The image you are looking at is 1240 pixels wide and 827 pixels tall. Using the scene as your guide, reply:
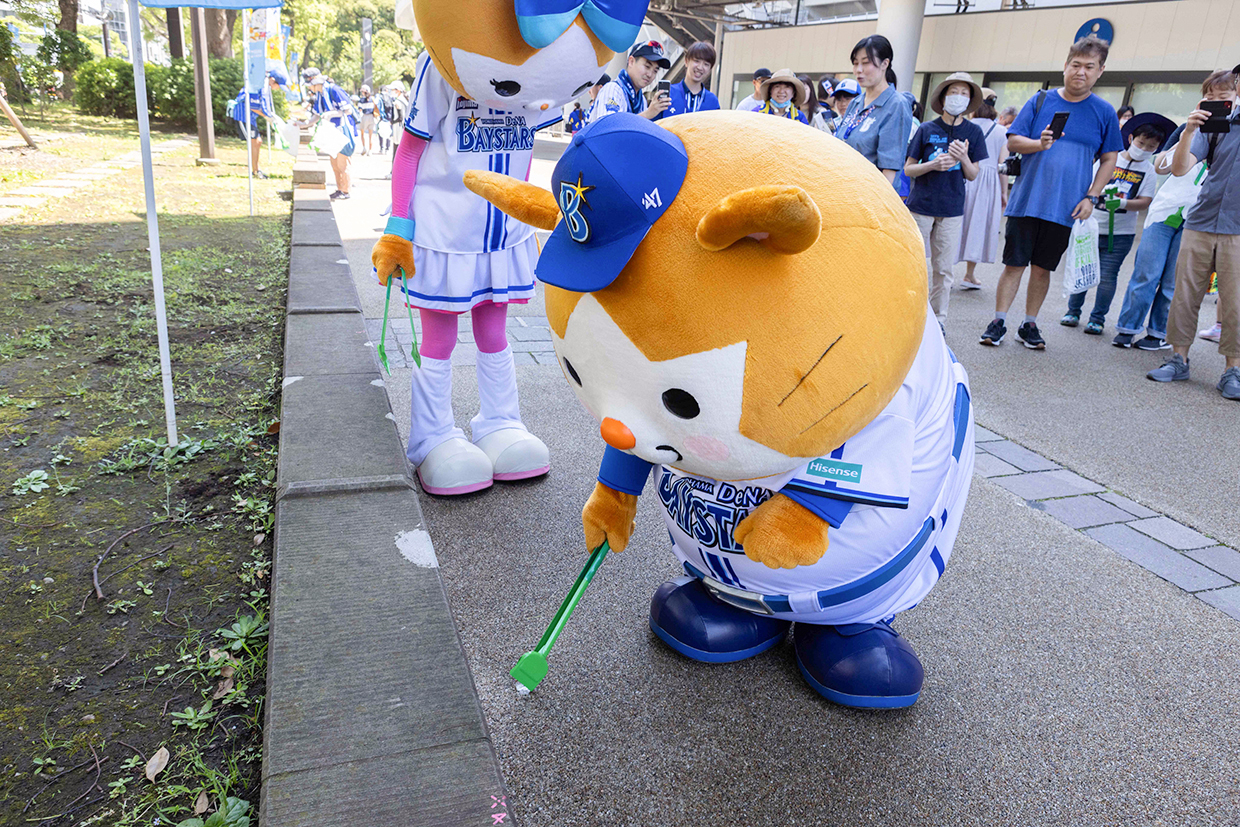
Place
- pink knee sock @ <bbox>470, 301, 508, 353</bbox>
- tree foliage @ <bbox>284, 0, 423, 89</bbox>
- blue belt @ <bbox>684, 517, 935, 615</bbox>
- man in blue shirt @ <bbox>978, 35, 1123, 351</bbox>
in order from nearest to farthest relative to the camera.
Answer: blue belt @ <bbox>684, 517, 935, 615</bbox> → pink knee sock @ <bbox>470, 301, 508, 353</bbox> → man in blue shirt @ <bbox>978, 35, 1123, 351</bbox> → tree foliage @ <bbox>284, 0, 423, 89</bbox>

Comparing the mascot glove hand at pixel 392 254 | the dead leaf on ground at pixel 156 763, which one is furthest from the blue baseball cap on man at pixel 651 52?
the dead leaf on ground at pixel 156 763

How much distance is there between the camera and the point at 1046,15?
49.6 ft

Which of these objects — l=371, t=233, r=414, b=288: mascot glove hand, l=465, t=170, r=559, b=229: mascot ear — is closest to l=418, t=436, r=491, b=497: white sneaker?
l=371, t=233, r=414, b=288: mascot glove hand

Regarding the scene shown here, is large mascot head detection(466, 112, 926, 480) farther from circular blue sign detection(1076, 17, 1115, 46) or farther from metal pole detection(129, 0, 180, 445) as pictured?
circular blue sign detection(1076, 17, 1115, 46)

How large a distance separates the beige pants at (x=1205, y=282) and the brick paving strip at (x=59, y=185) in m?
10.3

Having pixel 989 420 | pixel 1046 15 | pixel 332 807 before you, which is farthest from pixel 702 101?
pixel 1046 15

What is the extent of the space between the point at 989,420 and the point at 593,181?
395 cm

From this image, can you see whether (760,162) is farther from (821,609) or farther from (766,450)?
(821,609)

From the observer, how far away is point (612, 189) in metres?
1.51

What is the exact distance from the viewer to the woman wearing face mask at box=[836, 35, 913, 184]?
17.6 feet

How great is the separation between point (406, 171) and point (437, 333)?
65 centimetres

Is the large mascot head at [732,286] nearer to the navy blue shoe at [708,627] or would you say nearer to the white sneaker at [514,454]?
the navy blue shoe at [708,627]

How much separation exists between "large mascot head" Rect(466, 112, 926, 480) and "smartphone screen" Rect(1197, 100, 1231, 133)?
4729 millimetres

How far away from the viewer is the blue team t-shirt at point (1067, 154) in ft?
18.3
